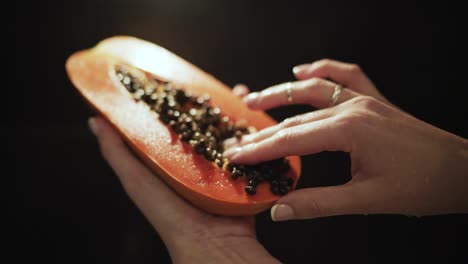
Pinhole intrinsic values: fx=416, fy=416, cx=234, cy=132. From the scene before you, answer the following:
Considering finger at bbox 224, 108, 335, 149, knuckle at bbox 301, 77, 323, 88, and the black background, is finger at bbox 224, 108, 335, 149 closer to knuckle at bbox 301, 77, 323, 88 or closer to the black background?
knuckle at bbox 301, 77, 323, 88

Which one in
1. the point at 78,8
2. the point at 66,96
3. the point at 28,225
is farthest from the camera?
the point at 66,96

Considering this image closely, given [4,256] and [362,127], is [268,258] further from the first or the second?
[4,256]

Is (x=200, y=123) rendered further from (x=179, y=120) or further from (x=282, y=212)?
(x=282, y=212)

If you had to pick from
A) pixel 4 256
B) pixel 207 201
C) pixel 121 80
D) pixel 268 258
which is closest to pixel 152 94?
Result: pixel 121 80

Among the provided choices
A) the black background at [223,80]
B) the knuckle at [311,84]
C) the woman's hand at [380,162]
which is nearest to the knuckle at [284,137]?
the woman's hand at [380,162]

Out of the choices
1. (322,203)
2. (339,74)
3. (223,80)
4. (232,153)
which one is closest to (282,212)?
(322,203)
